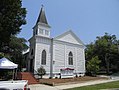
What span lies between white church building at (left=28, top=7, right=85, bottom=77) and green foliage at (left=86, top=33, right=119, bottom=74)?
12.6 meters

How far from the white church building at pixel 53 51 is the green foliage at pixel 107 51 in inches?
495

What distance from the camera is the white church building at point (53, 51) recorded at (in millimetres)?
28641

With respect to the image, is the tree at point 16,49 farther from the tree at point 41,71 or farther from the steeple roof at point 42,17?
the tree at point 41,71

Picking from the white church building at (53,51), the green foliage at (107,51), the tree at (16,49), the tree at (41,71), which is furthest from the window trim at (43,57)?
the green foliage at (107,51)

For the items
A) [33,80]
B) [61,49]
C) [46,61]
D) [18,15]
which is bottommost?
[33,80]

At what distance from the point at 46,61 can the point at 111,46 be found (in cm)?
2248

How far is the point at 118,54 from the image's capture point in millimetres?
44812

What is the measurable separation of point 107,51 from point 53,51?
2005 cm

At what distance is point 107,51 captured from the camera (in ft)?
146

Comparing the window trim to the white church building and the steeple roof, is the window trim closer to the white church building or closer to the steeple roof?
the white church building

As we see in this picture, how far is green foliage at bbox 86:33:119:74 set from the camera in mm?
44481

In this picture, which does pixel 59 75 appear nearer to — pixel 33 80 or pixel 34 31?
pixel 33 80

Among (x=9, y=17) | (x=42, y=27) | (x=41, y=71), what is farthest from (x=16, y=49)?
(x=9, y=17)

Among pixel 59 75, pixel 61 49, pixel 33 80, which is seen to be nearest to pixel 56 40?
pixel 61 49
